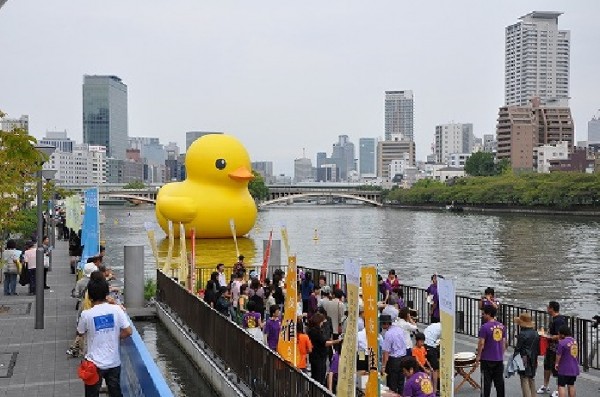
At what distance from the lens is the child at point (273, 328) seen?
12.3 meters

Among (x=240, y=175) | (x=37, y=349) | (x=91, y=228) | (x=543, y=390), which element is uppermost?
(x=240, y=175)

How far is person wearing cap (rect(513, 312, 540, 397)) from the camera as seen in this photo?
11.1 meters

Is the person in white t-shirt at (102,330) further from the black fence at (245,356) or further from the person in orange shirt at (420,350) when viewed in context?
the person in orange shirt at (420,350)

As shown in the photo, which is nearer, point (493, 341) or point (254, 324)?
point (493, 341)

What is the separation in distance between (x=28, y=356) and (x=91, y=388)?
6.08 meters

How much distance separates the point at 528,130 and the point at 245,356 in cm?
18036

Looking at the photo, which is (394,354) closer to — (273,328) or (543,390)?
(273,328)

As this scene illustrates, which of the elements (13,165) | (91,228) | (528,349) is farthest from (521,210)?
(528,349)

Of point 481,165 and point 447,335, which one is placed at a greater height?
point 481,165

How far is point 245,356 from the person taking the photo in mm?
11367

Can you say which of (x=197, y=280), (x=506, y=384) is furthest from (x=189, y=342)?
(x=197, y=280)

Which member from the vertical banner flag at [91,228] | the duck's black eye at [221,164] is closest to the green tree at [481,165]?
the duck's black eye at [221,164]

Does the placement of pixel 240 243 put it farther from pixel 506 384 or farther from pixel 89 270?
pixel 506 384

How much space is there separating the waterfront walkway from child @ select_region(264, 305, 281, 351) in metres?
2.93
